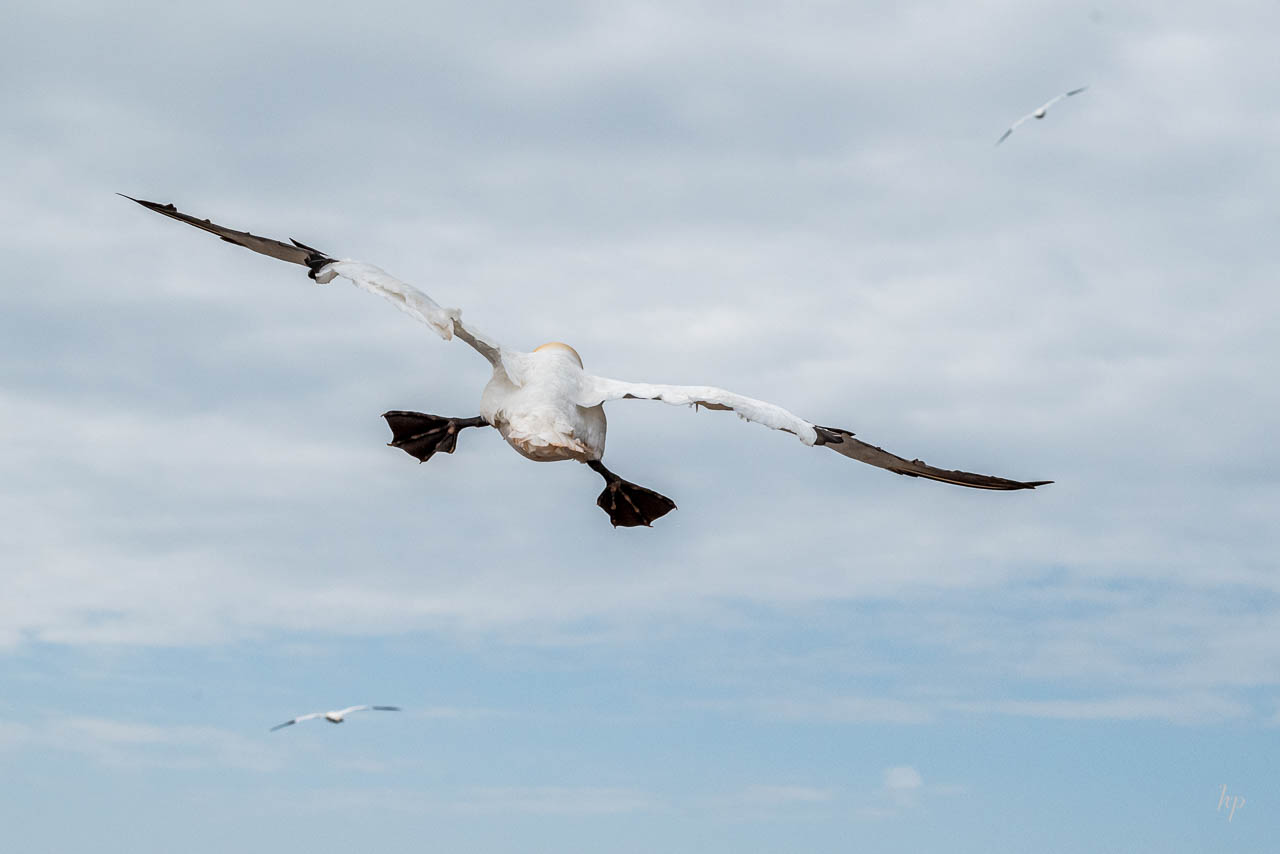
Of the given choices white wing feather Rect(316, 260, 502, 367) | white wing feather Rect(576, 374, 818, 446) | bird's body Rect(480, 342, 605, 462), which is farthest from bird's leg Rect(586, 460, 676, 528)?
white wing feather Rect(316, 260, 502, 367)

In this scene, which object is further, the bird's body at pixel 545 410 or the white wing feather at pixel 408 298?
the bird's body at pixel 545 410

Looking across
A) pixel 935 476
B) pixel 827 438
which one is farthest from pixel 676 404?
pixel 935 476

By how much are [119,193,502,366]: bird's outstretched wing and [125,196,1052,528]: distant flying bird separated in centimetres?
1

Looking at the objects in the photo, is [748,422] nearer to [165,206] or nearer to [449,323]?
[449,323]

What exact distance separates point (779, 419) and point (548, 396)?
8.94 ft

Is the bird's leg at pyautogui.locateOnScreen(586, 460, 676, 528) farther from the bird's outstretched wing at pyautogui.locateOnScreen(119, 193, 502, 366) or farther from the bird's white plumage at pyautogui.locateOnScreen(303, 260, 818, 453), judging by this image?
the bird's outstretched wing at pyautogui.locateOnScreen(119, 193, 502, 366)

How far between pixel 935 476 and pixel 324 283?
7.69 m

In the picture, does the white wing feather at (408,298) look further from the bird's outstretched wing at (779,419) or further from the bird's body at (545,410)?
the bird's outstretched wing at (779,419)

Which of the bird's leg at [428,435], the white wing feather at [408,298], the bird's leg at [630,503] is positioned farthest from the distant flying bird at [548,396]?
the bird's leg at [630,503]

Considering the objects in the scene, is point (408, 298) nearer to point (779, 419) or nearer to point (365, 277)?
point (365, 277)

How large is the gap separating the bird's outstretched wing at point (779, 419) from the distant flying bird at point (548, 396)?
0.4 inches

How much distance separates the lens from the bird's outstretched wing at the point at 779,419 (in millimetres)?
17922

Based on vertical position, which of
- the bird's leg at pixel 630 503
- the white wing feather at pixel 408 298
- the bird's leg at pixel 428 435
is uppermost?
the white wing feather at pixel 408 298

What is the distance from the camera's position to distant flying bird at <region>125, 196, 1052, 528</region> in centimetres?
1744
